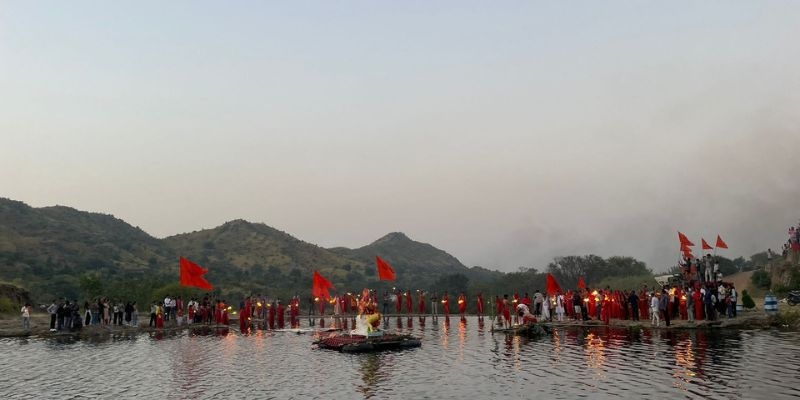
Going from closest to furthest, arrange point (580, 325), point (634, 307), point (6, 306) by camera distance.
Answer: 1. point (634, 307)
2. point (580, 325)
3. point (6, 306)

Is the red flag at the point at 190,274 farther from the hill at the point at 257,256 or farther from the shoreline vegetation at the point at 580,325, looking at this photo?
the hill at the point at 257,256

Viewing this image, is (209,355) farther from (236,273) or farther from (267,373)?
(236,273)

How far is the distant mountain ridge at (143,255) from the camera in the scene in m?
87.6

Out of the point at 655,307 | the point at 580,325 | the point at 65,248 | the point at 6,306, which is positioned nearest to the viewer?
the point at 655,307

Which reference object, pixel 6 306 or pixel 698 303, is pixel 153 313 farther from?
pixel 698 303

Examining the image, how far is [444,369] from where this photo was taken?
21.4 meters

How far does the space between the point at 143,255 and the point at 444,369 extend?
372 ft

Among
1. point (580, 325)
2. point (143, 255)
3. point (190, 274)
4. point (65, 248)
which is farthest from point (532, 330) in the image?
point (143, 255)

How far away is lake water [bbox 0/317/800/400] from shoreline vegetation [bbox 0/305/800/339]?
1.79 m

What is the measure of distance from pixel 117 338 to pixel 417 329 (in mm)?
17754

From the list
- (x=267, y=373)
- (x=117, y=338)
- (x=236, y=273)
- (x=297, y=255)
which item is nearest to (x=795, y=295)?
(x=267, y=373)

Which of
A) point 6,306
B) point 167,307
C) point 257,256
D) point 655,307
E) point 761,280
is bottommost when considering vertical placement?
point 655,307

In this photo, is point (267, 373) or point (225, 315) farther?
point (225, 315)

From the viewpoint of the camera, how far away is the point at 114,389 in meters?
18.9
